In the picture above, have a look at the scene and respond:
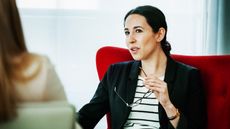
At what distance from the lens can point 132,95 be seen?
1.61 meters

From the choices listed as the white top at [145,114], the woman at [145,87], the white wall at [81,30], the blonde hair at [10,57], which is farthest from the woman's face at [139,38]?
the blonde hair at [10,57]

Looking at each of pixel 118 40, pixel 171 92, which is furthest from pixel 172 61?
pixel 118 40

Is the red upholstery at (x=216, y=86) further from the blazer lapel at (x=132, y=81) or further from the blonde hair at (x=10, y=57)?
the blonde hair at (x=10, y=57)

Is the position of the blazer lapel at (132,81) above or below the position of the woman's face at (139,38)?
below

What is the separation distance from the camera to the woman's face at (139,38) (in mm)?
1618

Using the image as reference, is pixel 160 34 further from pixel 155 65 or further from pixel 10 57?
pixel 10 57

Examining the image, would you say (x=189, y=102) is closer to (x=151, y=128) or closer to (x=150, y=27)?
(x=151, y=128)

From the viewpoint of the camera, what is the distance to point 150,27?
1.64m

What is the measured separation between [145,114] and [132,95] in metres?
0.11

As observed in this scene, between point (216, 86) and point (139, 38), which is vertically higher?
point (139, 38)

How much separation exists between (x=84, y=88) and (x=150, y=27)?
753mm

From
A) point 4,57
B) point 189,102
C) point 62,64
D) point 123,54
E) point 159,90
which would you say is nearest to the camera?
point 4,57

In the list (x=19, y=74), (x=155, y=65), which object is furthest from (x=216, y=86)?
(x=19, y=74)

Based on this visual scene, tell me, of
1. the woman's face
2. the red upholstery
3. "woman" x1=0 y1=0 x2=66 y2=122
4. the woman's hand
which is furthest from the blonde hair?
the red upholstery
